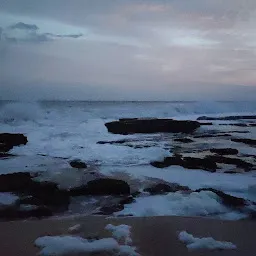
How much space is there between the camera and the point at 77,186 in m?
6.54

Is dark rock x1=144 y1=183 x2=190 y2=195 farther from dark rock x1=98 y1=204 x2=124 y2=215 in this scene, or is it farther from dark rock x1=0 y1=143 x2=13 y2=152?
dark rock x1=0 y1=143 x2=13 y2=152

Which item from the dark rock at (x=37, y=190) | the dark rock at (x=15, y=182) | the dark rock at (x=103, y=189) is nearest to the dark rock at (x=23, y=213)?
the dark rock at (x=37, y=190)

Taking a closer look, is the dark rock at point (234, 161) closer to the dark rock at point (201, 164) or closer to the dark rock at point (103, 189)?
the dark rock at point (201, 164)

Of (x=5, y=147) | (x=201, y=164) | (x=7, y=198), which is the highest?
(x=201, y=164)

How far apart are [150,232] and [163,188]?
2339 millimetres

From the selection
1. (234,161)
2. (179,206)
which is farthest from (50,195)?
(234,161)

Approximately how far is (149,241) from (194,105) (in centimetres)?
4828

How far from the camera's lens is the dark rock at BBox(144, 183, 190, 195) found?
633cm

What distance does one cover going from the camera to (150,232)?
423cm

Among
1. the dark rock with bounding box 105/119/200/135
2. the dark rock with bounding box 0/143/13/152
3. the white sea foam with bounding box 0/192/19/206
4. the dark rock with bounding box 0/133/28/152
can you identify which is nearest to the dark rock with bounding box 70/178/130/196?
the white sea foam with bounding box 0/192/19/206

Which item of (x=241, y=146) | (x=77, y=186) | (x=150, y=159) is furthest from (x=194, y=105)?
(x=77, y=186)

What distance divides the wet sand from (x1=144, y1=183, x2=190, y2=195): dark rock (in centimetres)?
149

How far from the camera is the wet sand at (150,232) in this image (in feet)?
12.0

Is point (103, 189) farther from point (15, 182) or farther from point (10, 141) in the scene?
point (10, 141)
